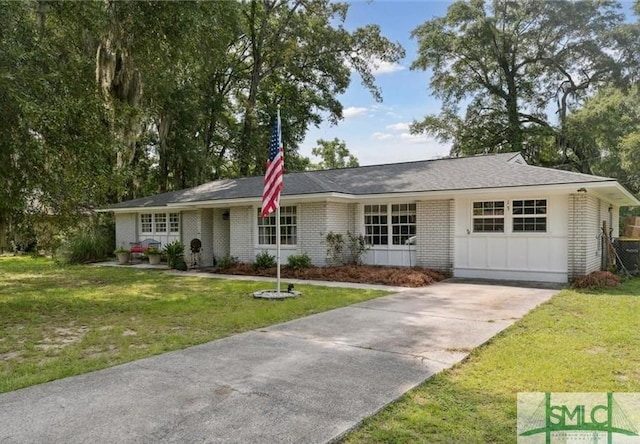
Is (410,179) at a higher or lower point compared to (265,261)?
higher

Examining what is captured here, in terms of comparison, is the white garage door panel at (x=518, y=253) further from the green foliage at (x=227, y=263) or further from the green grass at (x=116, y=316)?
the green foliage at (x=227, y=263)

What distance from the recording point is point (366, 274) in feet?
40.7

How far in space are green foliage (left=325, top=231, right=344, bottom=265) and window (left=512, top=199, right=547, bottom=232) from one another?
5.00 m

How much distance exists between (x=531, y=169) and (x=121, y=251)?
15.4 meters

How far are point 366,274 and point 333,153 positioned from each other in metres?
46.0

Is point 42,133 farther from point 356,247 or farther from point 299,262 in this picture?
point 356,247

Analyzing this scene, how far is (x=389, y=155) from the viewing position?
124 feet

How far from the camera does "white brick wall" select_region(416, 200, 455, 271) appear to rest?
12.8 meters

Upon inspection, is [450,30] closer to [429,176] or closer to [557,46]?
[557,46]

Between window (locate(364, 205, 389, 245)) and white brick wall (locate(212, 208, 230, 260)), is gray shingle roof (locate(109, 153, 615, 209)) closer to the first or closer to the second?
window (locate(364, 205, 389, 245))

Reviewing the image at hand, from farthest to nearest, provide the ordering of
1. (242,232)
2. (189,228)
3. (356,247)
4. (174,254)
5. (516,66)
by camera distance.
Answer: (516,66) → (189,228) → (174,254) → (242,232) → (356,247)

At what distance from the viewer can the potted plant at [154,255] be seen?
17.8m

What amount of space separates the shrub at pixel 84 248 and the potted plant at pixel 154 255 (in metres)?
3.09

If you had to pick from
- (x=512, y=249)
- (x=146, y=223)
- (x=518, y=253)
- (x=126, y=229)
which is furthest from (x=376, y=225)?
(x=126, y=229)
